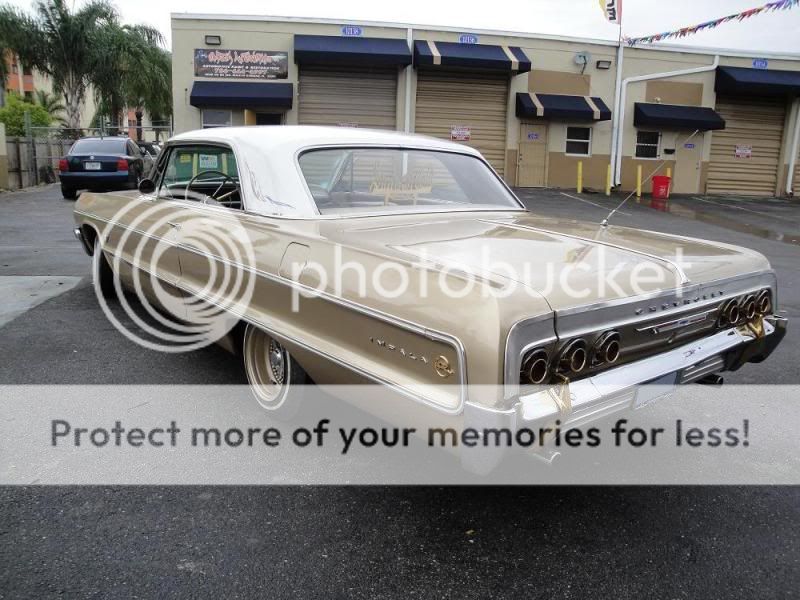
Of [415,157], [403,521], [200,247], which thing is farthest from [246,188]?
[403,521]

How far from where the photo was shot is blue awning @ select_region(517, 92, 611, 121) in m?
20.1

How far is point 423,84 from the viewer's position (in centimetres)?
2044

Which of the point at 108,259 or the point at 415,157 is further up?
the point at 415,157

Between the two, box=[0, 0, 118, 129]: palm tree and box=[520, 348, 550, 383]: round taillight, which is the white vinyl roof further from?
box=[0, 0, 118, 129]: palm tree

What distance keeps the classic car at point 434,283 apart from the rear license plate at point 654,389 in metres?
0.01

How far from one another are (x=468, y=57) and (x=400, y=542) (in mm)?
18404

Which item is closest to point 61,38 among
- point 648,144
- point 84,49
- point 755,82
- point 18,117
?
point 84,49

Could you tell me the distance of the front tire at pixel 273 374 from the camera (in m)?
3.32

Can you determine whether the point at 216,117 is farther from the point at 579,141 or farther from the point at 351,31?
the point at 579,141

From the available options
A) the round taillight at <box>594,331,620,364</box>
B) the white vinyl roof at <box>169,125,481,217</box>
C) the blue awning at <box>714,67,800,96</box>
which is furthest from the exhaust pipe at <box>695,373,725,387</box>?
the blue awning at <box>714,67,800,96</box>

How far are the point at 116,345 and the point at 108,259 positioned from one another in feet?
3.12

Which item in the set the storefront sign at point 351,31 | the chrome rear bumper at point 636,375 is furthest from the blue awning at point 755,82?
the chrome rear bumper at point 636,375

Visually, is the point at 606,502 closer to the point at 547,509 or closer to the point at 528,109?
the point at 547,509

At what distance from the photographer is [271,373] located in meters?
3.64
